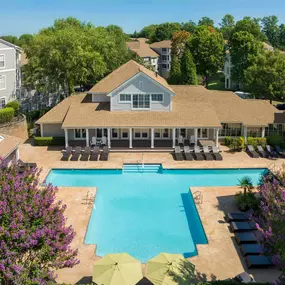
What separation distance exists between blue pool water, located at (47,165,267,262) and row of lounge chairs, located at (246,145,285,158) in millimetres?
3406

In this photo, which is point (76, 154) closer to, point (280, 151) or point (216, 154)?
point (216, 154)

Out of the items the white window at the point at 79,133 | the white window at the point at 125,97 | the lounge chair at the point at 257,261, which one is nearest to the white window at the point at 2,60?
the white window at the point at 79,133

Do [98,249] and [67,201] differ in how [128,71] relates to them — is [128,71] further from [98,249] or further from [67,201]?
[98,249]

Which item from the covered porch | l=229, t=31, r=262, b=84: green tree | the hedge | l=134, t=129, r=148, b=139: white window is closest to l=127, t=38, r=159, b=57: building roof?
l=229, t=31, r=262, b=84: green tree

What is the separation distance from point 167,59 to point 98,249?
263ft

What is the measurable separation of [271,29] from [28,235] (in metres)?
143

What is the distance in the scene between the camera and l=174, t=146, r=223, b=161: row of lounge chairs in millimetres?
34156

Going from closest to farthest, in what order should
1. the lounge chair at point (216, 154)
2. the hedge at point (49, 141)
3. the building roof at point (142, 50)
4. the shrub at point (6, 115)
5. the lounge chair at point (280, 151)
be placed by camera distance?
the lounge chair at point (216, 154) → the lounge chair at point (280, 151) → the hedge at point (49, 141) → the shrub at point (6, 115) → the building roof at point (142, 50)

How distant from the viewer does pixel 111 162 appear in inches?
1309

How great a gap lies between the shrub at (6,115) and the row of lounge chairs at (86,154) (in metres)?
7.85

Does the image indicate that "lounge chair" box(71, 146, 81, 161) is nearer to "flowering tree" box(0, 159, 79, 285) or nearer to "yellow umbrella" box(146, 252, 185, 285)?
"flowering tree" box(0, 159, 79, 285)

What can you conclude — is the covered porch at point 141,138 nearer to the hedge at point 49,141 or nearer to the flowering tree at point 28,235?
the hedge at point 49,141

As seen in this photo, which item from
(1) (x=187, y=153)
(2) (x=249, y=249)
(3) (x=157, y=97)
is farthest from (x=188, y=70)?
(2) (x=249, y=249)

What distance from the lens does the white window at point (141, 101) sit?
37.2 meters
